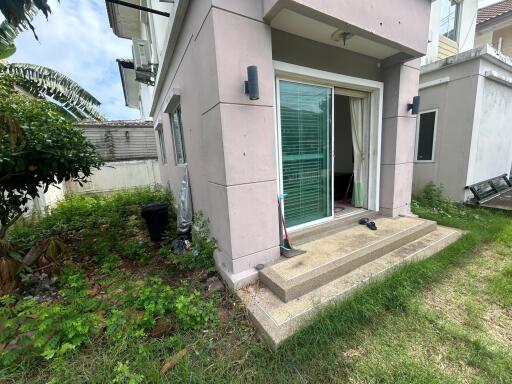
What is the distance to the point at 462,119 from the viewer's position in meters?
5.09

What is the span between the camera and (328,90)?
3516 mm

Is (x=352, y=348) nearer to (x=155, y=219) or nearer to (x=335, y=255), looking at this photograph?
(x=335, y=255)

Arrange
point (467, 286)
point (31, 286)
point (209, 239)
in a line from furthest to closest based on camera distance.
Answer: point (209, 239)
point (31, 286)
point (467, 286)

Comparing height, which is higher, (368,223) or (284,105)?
(284,105)

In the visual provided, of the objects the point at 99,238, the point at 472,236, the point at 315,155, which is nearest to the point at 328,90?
the point at 315,155

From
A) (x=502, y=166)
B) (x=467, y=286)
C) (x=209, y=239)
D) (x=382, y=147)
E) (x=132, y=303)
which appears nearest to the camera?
(x=132, y=303)

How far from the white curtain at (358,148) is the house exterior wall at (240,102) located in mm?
715

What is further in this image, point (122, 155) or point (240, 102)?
point (122, 155)

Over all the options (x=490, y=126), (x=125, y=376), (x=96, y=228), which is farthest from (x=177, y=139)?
(x=490, y=126)

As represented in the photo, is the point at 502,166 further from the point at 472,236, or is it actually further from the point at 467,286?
the point at 467,286

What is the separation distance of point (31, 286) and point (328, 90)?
5.22 m

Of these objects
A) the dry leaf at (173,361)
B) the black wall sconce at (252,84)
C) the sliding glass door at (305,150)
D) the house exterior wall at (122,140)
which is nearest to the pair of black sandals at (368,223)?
the sliding glass door at (305,150)

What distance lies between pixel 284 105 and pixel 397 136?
2357 mm

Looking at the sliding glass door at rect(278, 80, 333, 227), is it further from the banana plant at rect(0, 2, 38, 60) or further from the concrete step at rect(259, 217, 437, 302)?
the banana plant at rect(0, 2, 38, 60)
